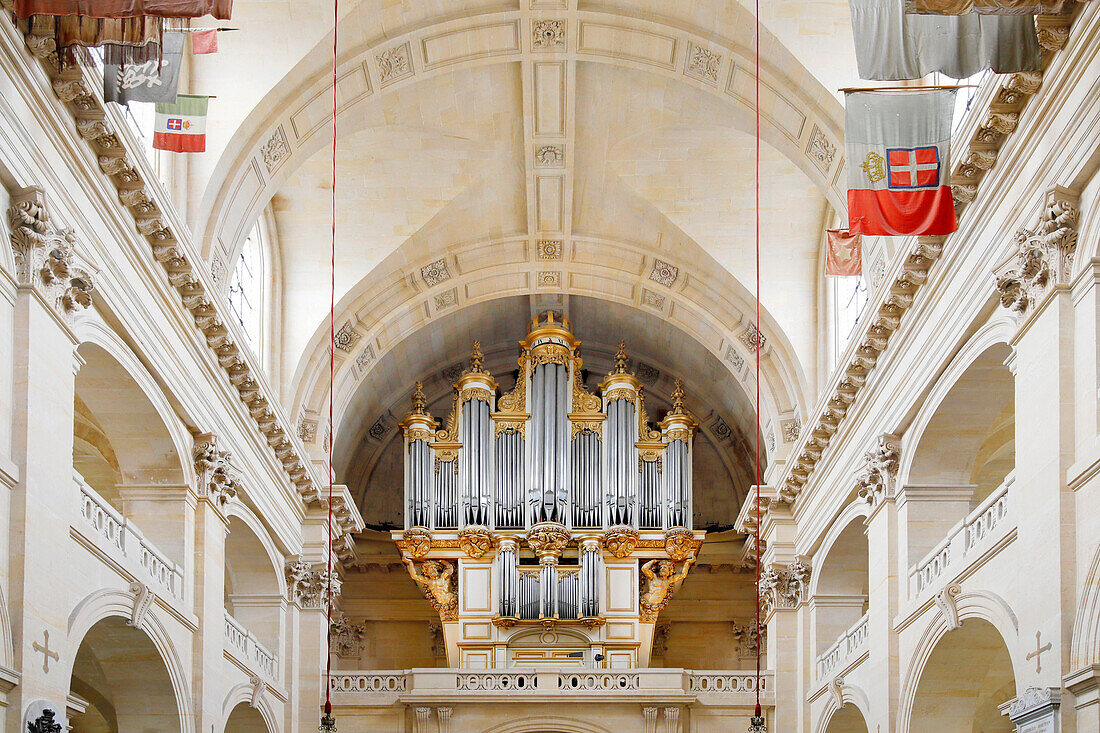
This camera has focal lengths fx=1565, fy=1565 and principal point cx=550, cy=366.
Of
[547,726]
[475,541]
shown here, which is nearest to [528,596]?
[475,541]

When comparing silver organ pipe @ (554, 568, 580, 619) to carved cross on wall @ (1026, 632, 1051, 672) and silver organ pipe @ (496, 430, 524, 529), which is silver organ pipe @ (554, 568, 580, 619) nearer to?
silver organ pipe @ (496, 430, 524, 529)

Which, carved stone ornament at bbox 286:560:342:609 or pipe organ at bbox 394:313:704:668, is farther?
pipe organ at bbox 394:313:704:668

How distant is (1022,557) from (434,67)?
38.1ft

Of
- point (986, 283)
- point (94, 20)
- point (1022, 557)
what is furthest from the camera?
point (986, 283)

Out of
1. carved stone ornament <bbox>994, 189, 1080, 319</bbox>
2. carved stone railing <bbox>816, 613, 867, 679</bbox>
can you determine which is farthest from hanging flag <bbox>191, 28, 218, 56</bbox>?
carved stone railing <bbox>816, 613, 867, 679</bbox>

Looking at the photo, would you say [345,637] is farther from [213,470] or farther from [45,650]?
[45,650]

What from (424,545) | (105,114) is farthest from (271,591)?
(105,114)

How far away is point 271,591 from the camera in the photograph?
82.5 ft

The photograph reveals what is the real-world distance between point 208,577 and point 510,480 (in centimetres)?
1136

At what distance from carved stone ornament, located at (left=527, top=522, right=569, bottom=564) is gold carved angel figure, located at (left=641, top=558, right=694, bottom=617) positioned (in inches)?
66.8

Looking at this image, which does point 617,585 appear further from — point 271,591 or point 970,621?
point 970,621

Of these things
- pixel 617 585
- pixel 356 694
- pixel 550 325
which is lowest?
pixel 356 694

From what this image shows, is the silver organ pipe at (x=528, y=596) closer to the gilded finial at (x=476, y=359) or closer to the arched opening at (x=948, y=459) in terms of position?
the gilded finial at (x=476, y=359)

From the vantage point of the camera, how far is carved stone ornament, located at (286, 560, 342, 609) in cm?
2589
